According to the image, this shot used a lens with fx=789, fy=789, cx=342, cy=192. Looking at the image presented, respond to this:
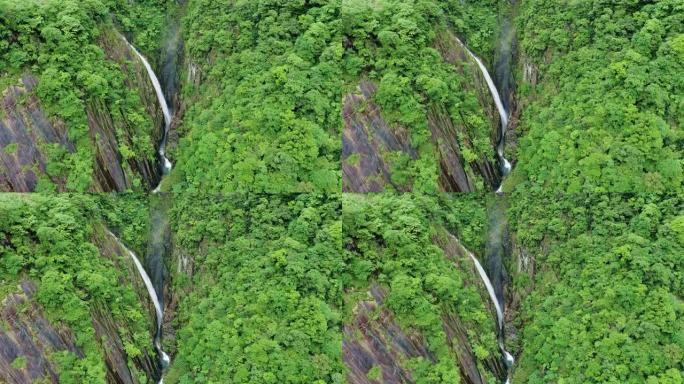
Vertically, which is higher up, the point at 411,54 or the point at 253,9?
the point at 253,9

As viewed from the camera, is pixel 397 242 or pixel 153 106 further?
pixel 153 106

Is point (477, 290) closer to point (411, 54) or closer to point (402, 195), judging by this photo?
point (402, 195)

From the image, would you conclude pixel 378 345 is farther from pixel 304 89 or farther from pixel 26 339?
pixel 26 339

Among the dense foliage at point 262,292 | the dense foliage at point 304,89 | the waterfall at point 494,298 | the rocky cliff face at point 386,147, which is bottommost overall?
the waterfall at point 494,298

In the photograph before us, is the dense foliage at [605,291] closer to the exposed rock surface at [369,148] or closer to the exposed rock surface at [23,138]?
the exposed rock surface at [369,148]

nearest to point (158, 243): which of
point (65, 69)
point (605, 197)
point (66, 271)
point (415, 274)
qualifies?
point (66, 271)

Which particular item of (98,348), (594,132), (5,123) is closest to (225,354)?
(98,348)

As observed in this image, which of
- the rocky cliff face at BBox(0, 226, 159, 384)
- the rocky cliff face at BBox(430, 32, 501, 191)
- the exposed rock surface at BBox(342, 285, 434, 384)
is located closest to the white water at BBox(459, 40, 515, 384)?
the rocky cliff face at BBox(430, 32, 501, 191)

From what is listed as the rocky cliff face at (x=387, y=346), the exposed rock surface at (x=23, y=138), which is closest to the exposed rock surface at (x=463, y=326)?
the rocky cliff face at (x=387, y=346)
